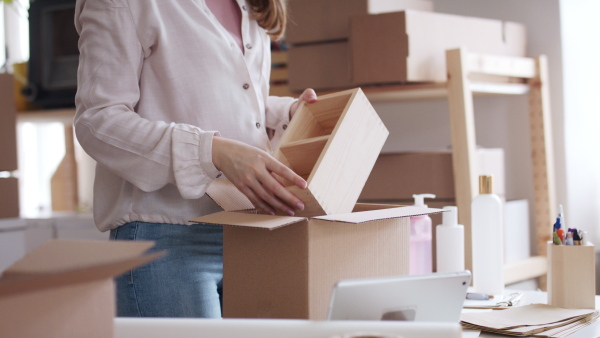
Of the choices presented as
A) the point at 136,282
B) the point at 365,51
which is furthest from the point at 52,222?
the point at 136,282

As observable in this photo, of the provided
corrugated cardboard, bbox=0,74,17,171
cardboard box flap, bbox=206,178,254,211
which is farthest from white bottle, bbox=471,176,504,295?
corrugated cardboard, bbox=0,74,17,171

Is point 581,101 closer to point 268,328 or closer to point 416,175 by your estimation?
point 416,175

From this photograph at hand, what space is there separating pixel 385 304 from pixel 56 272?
0.34 meters

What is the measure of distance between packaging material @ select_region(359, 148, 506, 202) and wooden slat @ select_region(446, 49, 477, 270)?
0.12 feet

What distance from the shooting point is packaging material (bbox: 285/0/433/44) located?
183 centimetres

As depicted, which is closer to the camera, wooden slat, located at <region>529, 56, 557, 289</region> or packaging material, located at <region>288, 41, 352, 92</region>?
packaging material, located at <region>288, 41, 352, 92</region>

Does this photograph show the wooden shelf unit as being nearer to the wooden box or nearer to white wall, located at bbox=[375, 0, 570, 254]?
white wall, located at bbox=[375, 0, 570, 254]

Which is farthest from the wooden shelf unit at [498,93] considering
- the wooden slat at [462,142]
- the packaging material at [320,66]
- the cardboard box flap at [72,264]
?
the cardboard box flap at [72,264]

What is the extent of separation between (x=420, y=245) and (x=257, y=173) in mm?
485

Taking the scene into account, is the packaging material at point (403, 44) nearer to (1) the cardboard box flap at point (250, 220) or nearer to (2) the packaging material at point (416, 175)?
(2) the packaging material at point (416, 175)

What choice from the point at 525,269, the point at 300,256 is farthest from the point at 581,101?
the point at 300,256

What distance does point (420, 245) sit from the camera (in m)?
1.24

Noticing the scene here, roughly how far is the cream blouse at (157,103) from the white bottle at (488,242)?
0.40m

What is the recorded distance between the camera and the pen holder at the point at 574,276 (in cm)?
100
